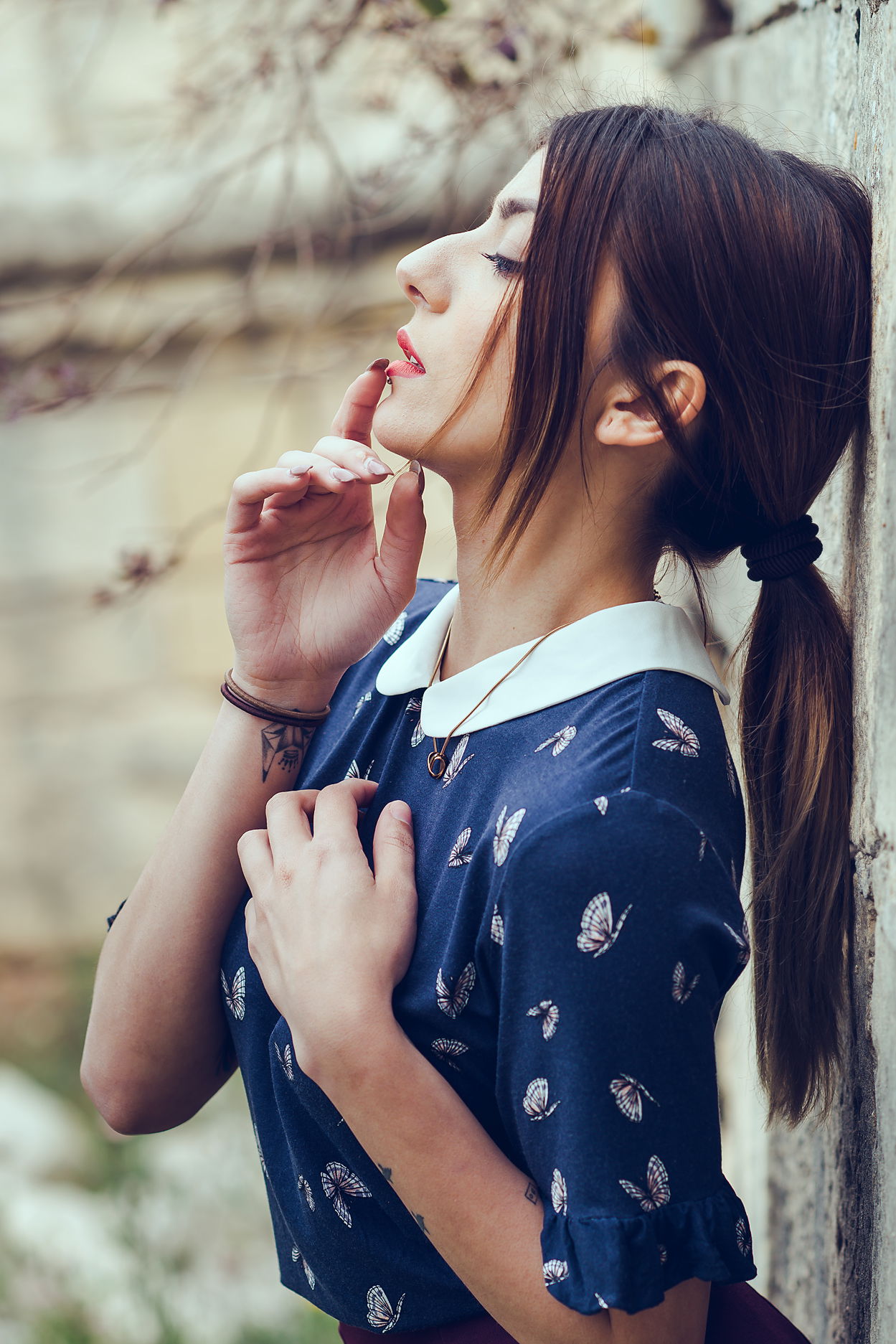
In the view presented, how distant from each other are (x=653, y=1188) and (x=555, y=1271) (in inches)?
3.8

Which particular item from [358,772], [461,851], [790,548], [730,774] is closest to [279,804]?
[358,772]

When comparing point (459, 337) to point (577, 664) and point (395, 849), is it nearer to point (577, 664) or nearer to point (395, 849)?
point (577, 664)

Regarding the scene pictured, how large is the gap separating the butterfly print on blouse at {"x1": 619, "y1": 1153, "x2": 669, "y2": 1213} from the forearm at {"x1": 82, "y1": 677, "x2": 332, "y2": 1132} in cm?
55

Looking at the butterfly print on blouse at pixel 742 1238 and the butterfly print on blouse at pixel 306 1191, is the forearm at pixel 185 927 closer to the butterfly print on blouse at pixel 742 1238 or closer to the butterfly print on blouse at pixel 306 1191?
the butterfly print on blouse at pixel 306 1191

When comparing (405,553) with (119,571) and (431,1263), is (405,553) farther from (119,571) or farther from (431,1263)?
(119,571)

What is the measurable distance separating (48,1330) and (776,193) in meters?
2.60

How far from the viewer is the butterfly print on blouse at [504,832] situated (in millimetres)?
884

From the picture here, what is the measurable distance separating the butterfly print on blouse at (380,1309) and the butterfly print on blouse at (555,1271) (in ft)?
0.86

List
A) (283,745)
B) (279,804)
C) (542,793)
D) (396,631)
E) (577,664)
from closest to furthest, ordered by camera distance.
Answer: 1. (542,793)
2. (577,664)
3. (279,804)
4. (283,745)
5. (396,631)

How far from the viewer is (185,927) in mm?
1163

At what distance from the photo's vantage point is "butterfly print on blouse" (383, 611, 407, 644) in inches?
53.2

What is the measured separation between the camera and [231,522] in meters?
1.16

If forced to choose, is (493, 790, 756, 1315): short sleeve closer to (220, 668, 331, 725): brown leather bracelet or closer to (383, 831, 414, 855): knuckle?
(383, 831, 414, 855): knuckle

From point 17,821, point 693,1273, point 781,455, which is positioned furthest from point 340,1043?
point 17,821
